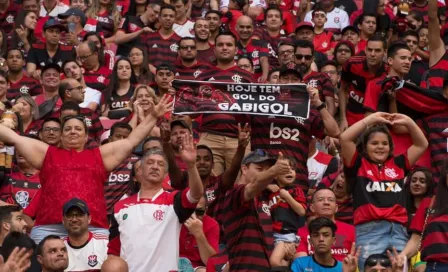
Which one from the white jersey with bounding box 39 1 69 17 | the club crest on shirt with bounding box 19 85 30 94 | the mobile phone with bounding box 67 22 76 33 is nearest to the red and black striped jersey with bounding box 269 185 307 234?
the club crest on shirt with bounding box 19 85 30 94

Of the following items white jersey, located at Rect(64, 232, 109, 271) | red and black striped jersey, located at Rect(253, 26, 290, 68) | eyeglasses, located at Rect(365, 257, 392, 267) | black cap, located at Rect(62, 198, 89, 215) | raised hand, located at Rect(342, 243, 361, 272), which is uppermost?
red and black striped jersey, located at Rect(253, 26, 290, 68)

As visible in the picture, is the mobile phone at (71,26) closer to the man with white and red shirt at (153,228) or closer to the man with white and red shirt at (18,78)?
the man with white and red shirt at (18,78)

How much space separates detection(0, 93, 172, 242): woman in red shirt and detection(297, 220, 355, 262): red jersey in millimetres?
1727

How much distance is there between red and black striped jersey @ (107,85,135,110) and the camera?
57.2 ft

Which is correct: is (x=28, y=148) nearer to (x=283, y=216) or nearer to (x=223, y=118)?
(x=283, y=216)

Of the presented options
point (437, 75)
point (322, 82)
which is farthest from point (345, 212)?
point (322, 82)

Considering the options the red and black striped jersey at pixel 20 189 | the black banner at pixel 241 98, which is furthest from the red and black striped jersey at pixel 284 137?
the red and black striped jersey at pixel 20 189

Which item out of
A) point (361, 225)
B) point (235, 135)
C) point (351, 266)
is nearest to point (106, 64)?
point (235, 135)

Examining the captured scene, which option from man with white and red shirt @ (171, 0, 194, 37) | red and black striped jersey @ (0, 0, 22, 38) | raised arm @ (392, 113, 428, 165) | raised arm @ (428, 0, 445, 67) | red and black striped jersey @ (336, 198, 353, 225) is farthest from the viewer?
red and black striped jersey @ (0, 0, 22, 38)

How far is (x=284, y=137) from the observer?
563 inches

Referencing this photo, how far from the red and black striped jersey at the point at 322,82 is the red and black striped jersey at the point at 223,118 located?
91 cm

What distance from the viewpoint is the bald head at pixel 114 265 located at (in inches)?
455

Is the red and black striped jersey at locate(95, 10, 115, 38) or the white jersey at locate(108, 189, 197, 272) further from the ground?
the red and black striped jersey at locate(95, 10, 115, 38)

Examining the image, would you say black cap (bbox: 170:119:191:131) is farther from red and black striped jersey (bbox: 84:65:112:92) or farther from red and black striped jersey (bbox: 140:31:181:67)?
red and black striped jersey (bbox: 140:31:181:67)
